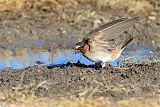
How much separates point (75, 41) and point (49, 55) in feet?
3.85

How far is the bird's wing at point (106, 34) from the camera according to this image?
8.35 metres

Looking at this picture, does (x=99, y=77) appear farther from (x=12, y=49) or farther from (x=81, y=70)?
(x=12, y=49)

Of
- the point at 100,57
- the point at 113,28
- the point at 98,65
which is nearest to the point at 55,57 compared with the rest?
the point at 98,65

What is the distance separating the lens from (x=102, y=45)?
27.7 feet

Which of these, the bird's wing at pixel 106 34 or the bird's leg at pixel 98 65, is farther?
the bird's leg at pixel 98 65

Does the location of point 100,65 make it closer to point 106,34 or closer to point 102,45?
point 102,45

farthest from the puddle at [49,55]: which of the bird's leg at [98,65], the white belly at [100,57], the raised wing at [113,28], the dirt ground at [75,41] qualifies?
the white belly at [100,57]

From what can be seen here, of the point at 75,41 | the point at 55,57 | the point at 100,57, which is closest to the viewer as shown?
the point at 100,57

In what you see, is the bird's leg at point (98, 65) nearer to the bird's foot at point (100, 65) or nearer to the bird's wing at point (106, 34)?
the bird's foot at point (100, 65)

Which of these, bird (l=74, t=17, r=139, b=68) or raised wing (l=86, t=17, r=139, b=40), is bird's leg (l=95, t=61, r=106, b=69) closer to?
bird (l=74, t=17, r=139, b=68)

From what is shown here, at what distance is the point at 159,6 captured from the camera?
42.0ft

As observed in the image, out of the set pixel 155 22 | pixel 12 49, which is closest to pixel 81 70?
pixel 12 49

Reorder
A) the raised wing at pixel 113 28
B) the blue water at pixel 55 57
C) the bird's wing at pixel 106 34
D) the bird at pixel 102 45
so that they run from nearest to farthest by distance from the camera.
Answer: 1. the bird at pixel 102 45
2. the bird's wing at pixel 106 34
3. the raised wing at pixel 113 28
4. the blue water at pixel 55 57

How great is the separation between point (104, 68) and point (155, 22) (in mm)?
4053
